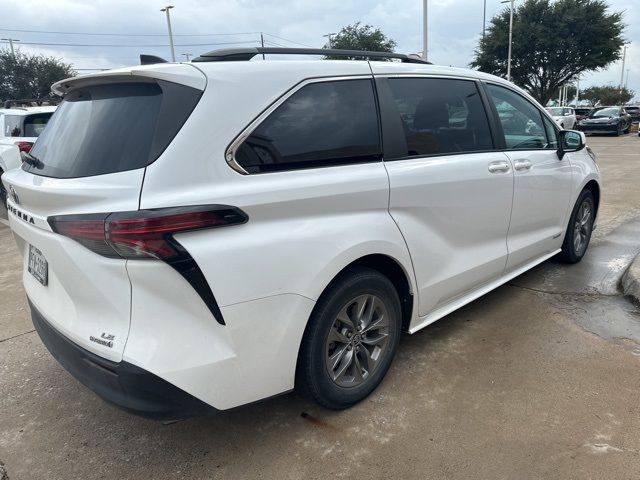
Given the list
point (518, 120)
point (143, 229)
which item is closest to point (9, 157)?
point (143, 229)

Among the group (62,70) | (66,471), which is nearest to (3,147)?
(66,471)

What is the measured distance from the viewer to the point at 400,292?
294 cm

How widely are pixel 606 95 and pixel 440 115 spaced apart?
8365cm

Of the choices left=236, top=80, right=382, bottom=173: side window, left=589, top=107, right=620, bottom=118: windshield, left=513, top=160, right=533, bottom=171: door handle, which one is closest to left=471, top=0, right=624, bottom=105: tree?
left=589, top=107, right=620, bottom=118: windshield

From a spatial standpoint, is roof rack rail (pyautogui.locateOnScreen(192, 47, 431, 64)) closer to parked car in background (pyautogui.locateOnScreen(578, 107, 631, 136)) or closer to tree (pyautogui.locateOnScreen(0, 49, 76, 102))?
parked car in background (pyautogui.locateOnScreen(578, 107, 631, 136))

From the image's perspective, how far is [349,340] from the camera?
2.63 m

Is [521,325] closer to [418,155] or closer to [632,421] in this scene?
[632,421]

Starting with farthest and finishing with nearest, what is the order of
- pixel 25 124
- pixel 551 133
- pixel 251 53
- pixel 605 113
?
pixel 605 113 → pixel 25 124 → pixel 551 133 → pixel 251 53

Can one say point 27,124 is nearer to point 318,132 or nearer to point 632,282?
point 318,132

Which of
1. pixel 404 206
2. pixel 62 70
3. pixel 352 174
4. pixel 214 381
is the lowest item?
pixel 214 381

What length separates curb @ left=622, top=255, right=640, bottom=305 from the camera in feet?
13.1

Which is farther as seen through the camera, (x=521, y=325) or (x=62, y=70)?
(x=62, y=70)

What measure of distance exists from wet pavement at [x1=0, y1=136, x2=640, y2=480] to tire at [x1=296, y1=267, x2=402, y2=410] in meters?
0.17

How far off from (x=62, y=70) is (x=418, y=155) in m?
48.7
